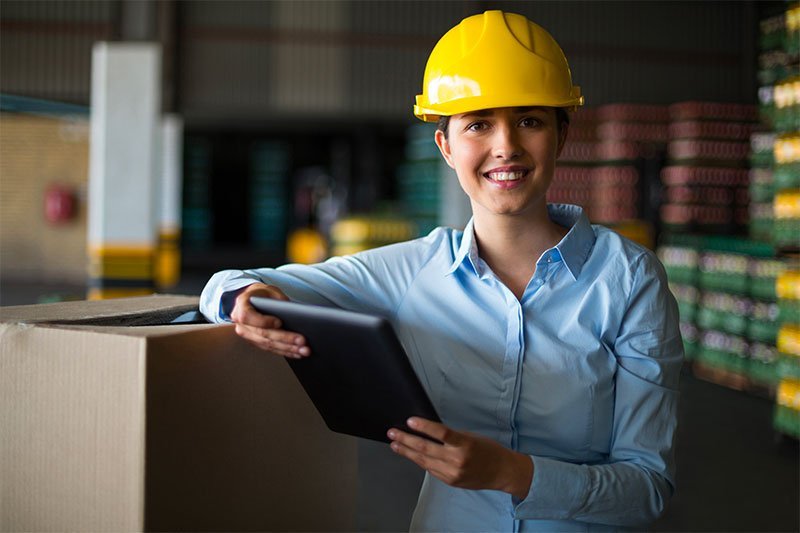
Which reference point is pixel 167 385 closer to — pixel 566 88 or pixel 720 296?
pixel 566 88

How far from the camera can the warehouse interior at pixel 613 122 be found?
5250 mm

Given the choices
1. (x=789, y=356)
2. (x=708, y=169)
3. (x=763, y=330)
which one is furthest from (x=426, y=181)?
(x=789, y=356)

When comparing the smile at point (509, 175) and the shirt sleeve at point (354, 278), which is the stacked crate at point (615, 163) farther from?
the smile at point (509, 175)

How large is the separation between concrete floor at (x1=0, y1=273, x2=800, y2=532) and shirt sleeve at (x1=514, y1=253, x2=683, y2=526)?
100 inches

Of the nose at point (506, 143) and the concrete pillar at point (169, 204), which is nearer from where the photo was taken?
the nose at point (506, 143)

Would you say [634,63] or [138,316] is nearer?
[138,316]

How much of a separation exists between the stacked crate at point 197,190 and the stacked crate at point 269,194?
4.37ft

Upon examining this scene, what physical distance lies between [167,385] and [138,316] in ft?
0.95

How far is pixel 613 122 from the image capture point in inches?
395

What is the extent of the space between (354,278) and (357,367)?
0.40 metres

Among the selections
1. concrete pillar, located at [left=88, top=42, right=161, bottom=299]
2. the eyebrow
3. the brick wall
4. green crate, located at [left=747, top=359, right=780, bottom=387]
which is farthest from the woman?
the brick wall

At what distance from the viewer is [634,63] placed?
9.99 meters

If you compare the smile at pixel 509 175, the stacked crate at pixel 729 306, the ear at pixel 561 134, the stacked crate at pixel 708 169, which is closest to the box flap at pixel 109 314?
the smile at pixel 509 175

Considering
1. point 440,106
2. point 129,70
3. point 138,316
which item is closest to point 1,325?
point 138,316
